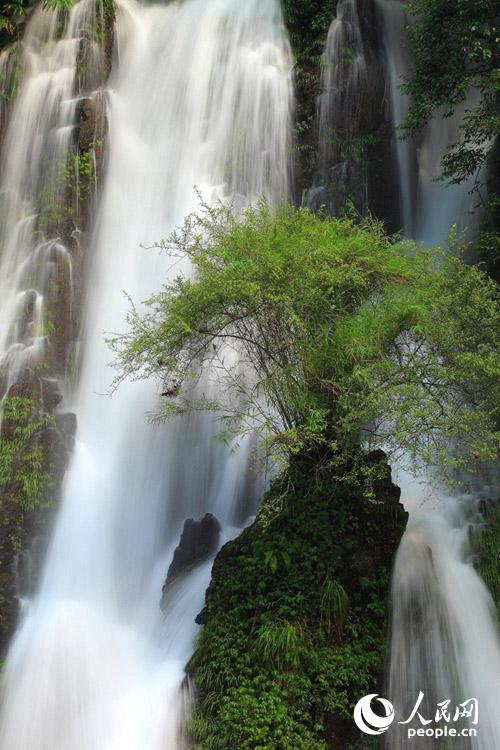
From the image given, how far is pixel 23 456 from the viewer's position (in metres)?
9.84

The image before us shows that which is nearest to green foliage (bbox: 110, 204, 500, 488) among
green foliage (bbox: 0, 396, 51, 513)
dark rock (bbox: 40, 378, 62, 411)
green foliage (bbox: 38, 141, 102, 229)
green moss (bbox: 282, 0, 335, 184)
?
green foliage (bbox: 0, 396, 51, 513)

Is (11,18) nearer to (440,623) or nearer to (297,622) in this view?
(297,622)

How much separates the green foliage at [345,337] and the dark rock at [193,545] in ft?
6.25

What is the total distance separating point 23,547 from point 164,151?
7.98m

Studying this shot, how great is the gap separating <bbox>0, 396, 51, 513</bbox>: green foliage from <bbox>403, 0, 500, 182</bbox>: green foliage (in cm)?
760

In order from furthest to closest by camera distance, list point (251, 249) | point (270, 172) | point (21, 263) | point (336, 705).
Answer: point (270, 172)
point (21, 263)
point (251, 249)
point (336, 705)

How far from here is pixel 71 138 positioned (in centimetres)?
1292

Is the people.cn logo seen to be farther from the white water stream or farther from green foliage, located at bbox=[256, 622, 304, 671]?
green foliage, located at bbox=[256, 622, 304, 671]

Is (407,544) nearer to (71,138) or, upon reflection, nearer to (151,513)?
(151,513)

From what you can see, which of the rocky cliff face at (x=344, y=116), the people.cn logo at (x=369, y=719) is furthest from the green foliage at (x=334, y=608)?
the rocky cliff face at (x=344, y=116)

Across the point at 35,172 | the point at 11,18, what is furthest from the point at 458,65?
the point at 11,18

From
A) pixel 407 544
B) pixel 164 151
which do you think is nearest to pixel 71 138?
pixel 164 151

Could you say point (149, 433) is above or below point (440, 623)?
above

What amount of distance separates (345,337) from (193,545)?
3.51 m
